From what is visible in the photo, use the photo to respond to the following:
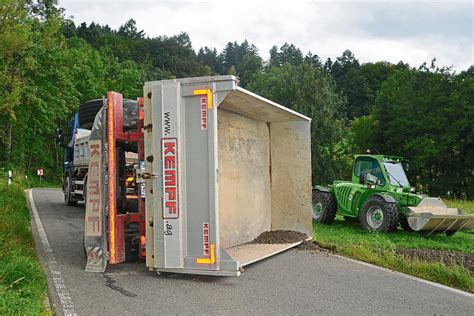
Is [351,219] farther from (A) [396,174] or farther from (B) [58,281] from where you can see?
(B) [58,281]

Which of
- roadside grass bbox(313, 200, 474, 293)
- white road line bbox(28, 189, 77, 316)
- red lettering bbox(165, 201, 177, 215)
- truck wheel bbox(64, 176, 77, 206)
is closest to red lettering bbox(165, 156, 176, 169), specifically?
red lettering bbox(165, 201, 177, 215)

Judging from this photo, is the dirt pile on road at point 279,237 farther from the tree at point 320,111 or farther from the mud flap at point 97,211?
the tree at point 320,111

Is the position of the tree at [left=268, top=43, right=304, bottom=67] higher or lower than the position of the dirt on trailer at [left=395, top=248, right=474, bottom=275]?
higher

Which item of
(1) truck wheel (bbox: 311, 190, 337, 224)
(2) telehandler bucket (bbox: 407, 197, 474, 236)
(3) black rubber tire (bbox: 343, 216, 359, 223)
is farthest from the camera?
(3) black rubber tire (bbox: 343, 216, 359, 223)

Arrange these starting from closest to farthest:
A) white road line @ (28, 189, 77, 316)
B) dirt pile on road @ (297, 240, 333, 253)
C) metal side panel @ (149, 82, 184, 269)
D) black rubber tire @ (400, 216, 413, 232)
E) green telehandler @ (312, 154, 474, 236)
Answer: white road line @ (28, 189, 77, 316) → metal side panel @ (149, 82, 184, 269) → dirt pile on road @ (297, 240, 333, 253) → green telehandler @ (312, 154, 474, 236) → black rubber tire @ (400, 216, 413, 232)

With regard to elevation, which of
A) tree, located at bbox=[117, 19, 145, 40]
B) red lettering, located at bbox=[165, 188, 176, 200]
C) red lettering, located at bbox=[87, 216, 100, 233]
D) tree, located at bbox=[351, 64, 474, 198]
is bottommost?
red lettering, located at bbox=[87, 216, 100, 233]

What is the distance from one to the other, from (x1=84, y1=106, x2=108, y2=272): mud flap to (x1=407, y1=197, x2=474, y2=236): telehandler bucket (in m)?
7.58

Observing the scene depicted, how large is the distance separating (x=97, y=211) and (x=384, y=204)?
776 cm

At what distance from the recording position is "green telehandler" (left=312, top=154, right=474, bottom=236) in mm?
11586

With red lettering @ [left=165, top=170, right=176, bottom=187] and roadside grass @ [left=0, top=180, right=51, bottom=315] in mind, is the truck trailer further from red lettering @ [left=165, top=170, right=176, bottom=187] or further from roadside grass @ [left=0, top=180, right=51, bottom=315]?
roadside grass @ [left=0, top=180, right=51, bottom=315]

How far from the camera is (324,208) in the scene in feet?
46.9

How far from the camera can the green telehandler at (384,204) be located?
11586mm

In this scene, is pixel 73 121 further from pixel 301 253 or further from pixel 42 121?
pixel 42 121

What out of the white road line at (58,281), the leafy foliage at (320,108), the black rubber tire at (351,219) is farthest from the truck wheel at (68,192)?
the black rubber tire at (351,219)
